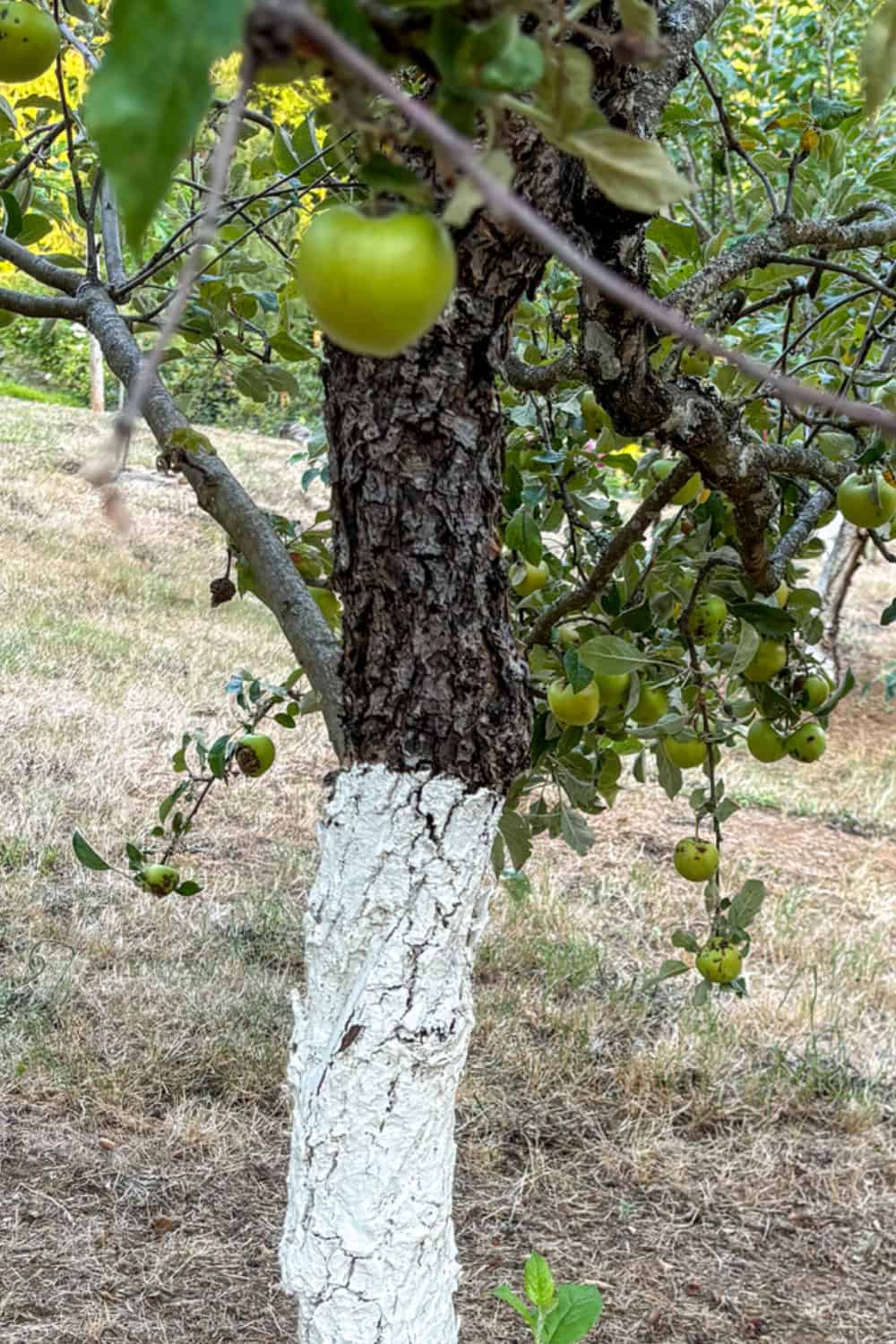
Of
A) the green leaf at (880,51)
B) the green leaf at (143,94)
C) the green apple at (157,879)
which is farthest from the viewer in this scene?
the green apple at (157,879)

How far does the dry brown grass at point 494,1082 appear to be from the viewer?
2180 mm

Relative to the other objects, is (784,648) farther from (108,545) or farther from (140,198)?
(108,545)

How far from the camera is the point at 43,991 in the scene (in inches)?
114

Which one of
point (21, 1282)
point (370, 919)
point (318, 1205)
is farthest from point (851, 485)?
point (21, 1282)

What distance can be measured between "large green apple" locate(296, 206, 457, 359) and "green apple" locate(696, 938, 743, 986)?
157 cm

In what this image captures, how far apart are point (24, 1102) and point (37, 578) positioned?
4.82 metres

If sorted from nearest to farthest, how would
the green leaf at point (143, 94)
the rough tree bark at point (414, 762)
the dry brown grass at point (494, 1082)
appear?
the green leaf at point (143, 94) < the rough tree bark at point (414, 762) < the dry brown grass at point (494, 1082)

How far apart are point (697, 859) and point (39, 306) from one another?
124cm

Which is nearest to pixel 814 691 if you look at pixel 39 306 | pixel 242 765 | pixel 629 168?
pixel 242 765

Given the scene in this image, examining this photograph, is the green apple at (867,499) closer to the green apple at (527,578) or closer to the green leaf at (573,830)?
the green apple at (527,578)

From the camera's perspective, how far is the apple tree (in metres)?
0.40

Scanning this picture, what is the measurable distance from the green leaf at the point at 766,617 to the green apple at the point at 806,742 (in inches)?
10.2

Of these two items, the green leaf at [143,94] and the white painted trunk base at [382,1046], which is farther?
the white painted trunk base at [382,1046]

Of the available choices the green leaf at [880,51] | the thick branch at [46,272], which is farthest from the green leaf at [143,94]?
the thick branch at [46,272]
